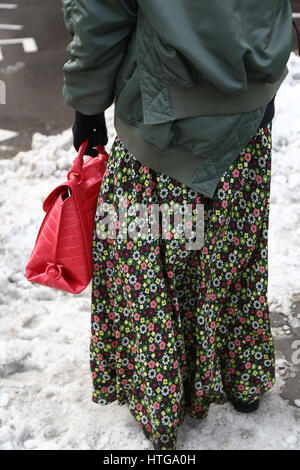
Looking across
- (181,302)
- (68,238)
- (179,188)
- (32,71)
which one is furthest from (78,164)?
(32,71)

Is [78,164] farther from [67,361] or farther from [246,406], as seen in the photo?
[246,406]

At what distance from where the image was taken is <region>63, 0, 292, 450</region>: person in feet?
5.00

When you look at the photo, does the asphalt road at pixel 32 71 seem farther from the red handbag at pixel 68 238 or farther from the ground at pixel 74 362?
the red handbag at pixel 68 238

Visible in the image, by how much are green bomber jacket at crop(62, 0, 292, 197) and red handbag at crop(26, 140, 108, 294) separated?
0.27 metres

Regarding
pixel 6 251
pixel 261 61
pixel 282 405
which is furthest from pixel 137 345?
pixel 6 251

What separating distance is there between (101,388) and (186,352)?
36 centimetres

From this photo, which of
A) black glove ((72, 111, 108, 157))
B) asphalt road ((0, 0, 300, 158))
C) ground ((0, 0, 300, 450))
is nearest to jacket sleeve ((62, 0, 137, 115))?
black glove ((72, 111, 108, 157))

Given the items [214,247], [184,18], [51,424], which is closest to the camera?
[184,18]

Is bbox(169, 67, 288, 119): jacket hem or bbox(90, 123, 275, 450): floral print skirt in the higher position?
bbox(169, 67, 288, 119): jacket hem

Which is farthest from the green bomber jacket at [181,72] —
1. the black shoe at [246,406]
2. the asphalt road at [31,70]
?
the asphalt road at [31,70]

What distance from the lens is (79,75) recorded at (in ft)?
5.52

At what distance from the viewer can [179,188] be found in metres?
1.82

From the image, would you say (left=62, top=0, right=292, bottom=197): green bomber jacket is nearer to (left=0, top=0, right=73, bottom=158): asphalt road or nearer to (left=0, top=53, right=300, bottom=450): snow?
(left=0, top=53, right=300, bottom=450): snow
